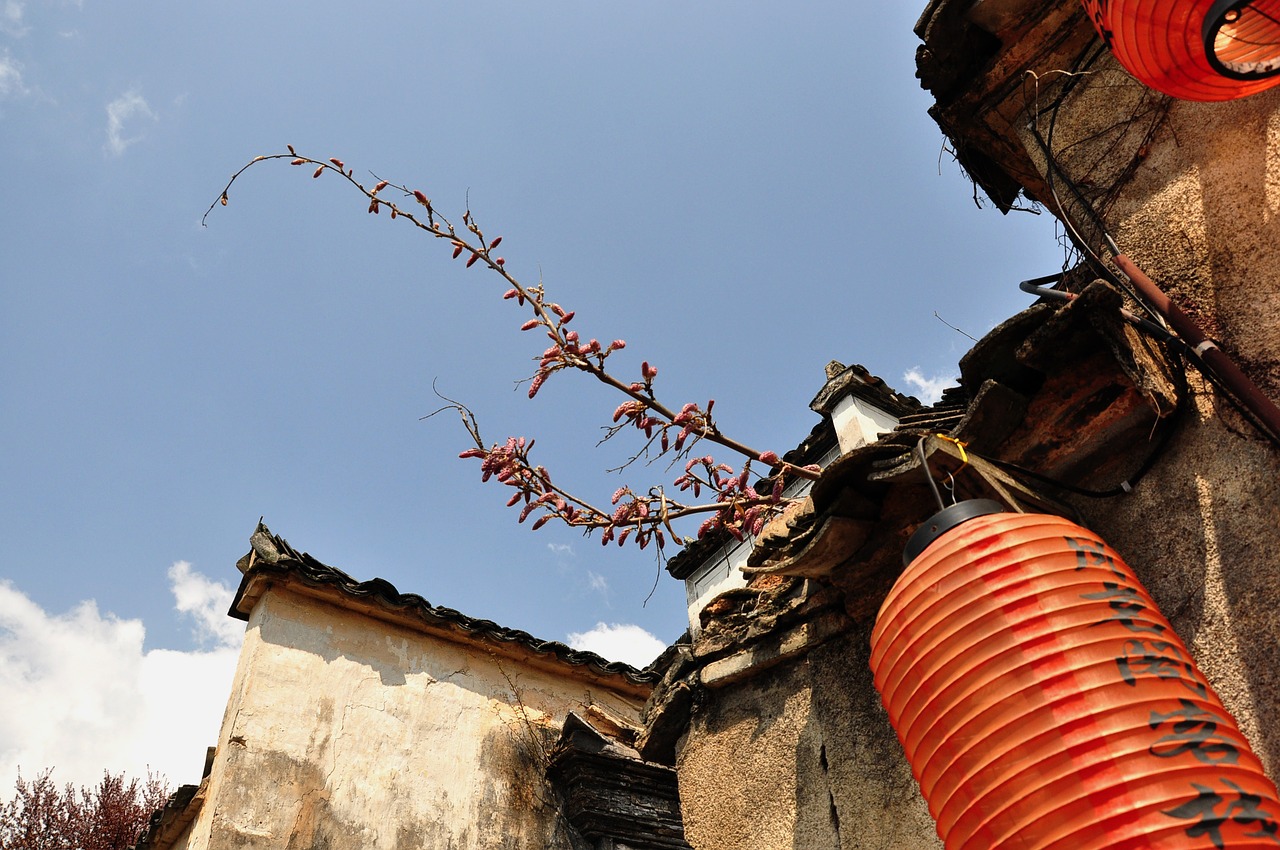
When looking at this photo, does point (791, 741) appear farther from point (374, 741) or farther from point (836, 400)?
point (836, 400)

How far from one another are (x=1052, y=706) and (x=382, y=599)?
6917 millimetres

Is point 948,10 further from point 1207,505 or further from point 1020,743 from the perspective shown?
point 1020,743

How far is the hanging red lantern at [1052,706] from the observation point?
1.87 meters

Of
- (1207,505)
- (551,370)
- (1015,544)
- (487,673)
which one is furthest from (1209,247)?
(487,673)

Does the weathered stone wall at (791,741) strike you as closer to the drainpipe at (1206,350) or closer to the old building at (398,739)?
the drainpipe at (1206,350)

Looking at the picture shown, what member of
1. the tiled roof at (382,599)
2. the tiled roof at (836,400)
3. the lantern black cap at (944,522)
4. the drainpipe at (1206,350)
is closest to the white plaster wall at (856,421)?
the tiled roof at (836,400)

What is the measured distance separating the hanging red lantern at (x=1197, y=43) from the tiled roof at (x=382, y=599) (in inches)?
273

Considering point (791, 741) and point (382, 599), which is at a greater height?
point (382, 599)

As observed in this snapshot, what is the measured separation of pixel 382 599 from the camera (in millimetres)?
8070

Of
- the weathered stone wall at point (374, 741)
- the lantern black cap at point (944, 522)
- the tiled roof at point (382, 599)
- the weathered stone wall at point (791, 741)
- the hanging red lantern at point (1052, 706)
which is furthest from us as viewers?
the tiled roof at point (382, 599)

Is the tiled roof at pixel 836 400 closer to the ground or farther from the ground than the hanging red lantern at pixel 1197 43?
farther from the ground

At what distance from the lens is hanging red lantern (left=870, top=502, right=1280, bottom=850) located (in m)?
1.87

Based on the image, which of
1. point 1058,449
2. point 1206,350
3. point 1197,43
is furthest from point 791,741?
point 1197,43

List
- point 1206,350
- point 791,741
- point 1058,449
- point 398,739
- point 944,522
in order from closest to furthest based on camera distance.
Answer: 1. point 944,522
2. point 1206,350
3. point 1058,449
4. point 791,741
5. point 398,739
